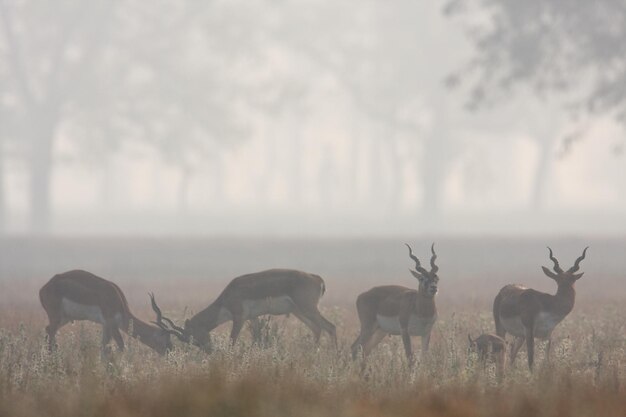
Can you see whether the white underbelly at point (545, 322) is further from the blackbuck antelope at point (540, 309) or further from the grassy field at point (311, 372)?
the grassy field at point (311, 372)

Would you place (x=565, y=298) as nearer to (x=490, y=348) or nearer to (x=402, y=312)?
(x=490, y=348)

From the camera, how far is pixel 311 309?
55.4 ft

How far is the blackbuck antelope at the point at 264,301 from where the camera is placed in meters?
16.4

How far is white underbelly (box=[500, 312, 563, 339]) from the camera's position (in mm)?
14352

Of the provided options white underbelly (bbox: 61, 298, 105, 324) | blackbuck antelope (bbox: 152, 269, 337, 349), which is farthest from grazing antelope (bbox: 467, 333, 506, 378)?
white underbelly (bbox: 61, 298, 105, 324)

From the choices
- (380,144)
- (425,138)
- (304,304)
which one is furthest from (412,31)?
(304,304)

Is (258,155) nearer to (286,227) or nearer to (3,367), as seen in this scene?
(286,227)

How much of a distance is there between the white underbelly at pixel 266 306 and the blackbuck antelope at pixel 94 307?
4.52 feet

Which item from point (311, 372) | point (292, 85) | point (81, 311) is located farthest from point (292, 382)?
point (292, 85)

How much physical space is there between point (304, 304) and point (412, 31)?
7225cm

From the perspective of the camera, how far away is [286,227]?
86812 mm

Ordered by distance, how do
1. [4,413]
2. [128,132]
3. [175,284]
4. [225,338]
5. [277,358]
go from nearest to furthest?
[4,413], [277,358], [225,338], [175,284], [128,132]

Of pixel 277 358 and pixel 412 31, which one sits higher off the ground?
pixel 412 31

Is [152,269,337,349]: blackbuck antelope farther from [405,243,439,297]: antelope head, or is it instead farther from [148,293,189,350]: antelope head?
[405,243,439,297]: antelope head
